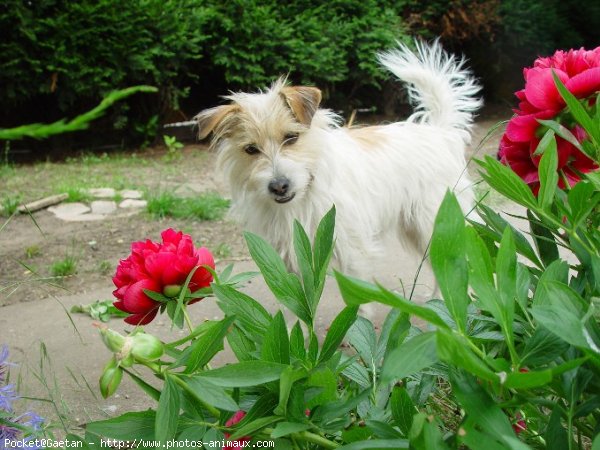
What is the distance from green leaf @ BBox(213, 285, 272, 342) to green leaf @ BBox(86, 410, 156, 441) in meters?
0.18

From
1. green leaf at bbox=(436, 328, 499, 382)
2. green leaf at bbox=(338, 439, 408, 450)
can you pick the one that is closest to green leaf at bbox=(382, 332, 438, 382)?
green leaf at bbox=(436, 328, 499, 382)

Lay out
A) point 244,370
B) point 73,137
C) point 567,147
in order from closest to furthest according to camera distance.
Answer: point 244,370 < point 567,147 < point 73,137

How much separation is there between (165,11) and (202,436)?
719 cm

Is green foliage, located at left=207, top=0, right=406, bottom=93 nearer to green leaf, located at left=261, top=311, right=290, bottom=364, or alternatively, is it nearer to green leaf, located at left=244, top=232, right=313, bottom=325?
green leaf, located at left=244, top=232, right=313, bottom=325

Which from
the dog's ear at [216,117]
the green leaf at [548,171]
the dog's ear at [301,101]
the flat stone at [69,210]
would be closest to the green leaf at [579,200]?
the green leaf at [548,171]

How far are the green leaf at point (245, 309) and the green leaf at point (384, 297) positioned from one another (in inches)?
12.6

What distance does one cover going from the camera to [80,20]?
22.0 feet

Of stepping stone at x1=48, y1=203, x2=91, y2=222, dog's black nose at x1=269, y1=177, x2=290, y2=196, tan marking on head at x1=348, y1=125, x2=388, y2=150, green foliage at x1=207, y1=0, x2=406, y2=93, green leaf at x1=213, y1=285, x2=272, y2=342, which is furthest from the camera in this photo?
green foliage at x1=207, y1=0, x2=406, y2=93

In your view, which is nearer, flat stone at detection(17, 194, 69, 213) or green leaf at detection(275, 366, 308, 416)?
green leaf at detection(275, 366, 308, 416)

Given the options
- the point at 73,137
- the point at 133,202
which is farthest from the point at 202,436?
the point at 73,137

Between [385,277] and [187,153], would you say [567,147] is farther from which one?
[187,153]

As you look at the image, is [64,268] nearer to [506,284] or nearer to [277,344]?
[277,344]

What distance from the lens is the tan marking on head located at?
10.9 feet

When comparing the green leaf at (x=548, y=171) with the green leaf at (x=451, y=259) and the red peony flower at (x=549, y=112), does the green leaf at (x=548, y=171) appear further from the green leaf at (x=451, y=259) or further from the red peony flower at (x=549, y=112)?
the green leaf at (x=451, y=259)
